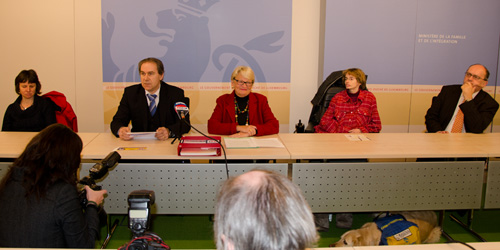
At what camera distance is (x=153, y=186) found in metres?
2.73

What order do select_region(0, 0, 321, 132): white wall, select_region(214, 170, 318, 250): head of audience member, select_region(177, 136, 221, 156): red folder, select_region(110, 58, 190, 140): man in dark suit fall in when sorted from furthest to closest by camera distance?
1. select_region(0, 0, 321, 132): white wall
2. select_region(110, 58, 190, 140): man in dark suit
3. select_region(177, 136, 221, 156): red folder
4. select_region(214, 170, 318, 250): head of audience member

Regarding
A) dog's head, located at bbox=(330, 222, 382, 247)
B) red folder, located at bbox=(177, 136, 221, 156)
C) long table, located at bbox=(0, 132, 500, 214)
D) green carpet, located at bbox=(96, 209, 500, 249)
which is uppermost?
red folder, located at bbox=(177, 136, 221, 156)

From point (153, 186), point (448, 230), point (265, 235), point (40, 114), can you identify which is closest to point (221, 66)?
point (40, 114)

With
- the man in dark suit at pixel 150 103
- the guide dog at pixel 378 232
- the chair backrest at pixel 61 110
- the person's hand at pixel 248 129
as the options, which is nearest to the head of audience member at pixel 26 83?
the chair backrest at pixel 61 110

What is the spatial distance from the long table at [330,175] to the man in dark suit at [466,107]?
69 centimetres

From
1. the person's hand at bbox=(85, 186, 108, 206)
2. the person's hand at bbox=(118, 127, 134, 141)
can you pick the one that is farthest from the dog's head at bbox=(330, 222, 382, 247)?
the person's hand at bbox=(118, 127, 134, 141)

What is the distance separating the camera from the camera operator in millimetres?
1636

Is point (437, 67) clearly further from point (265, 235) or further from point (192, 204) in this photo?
point (265, 235)

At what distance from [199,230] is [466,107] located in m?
2.65

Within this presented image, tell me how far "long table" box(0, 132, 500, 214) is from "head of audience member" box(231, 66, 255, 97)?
2.37ft

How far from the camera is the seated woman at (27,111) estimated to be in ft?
11.8

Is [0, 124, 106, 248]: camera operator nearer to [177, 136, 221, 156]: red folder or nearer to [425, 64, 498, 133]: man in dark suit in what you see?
[177, 136, 221, 156]: red folder

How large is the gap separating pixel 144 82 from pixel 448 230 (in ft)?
9.29

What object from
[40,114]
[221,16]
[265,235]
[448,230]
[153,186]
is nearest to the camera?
[265,235]
